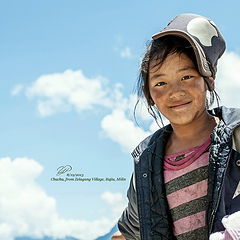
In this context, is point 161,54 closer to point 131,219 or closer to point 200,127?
point 200,127

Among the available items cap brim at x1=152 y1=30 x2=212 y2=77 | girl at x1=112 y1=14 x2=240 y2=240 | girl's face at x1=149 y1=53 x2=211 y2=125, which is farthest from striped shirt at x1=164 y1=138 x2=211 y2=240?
cap brim at x1=152 y1=30 x2=212 y2=77

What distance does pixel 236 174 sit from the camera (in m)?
1.61

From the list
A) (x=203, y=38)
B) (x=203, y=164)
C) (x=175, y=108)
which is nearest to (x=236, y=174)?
(x=203, y=164)

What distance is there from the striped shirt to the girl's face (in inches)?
4.4

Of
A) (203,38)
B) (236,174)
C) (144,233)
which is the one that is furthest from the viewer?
(144,233)

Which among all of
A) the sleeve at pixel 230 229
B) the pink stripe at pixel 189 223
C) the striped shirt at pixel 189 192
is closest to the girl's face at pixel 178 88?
the striped shirt at pixel 189 192

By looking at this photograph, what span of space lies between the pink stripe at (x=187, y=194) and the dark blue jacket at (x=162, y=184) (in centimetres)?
2

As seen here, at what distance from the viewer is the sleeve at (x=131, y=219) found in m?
2.02

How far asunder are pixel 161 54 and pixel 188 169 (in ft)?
1.13

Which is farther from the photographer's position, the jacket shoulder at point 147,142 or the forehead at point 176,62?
the jacket shoulder at point 147,142

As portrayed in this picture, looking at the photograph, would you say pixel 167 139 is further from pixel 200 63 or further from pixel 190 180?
pixel 200 63

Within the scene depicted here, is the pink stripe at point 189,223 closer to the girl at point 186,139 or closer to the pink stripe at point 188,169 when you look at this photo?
the girl at point 186,139

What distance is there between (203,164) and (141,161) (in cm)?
26

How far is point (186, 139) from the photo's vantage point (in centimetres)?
188
